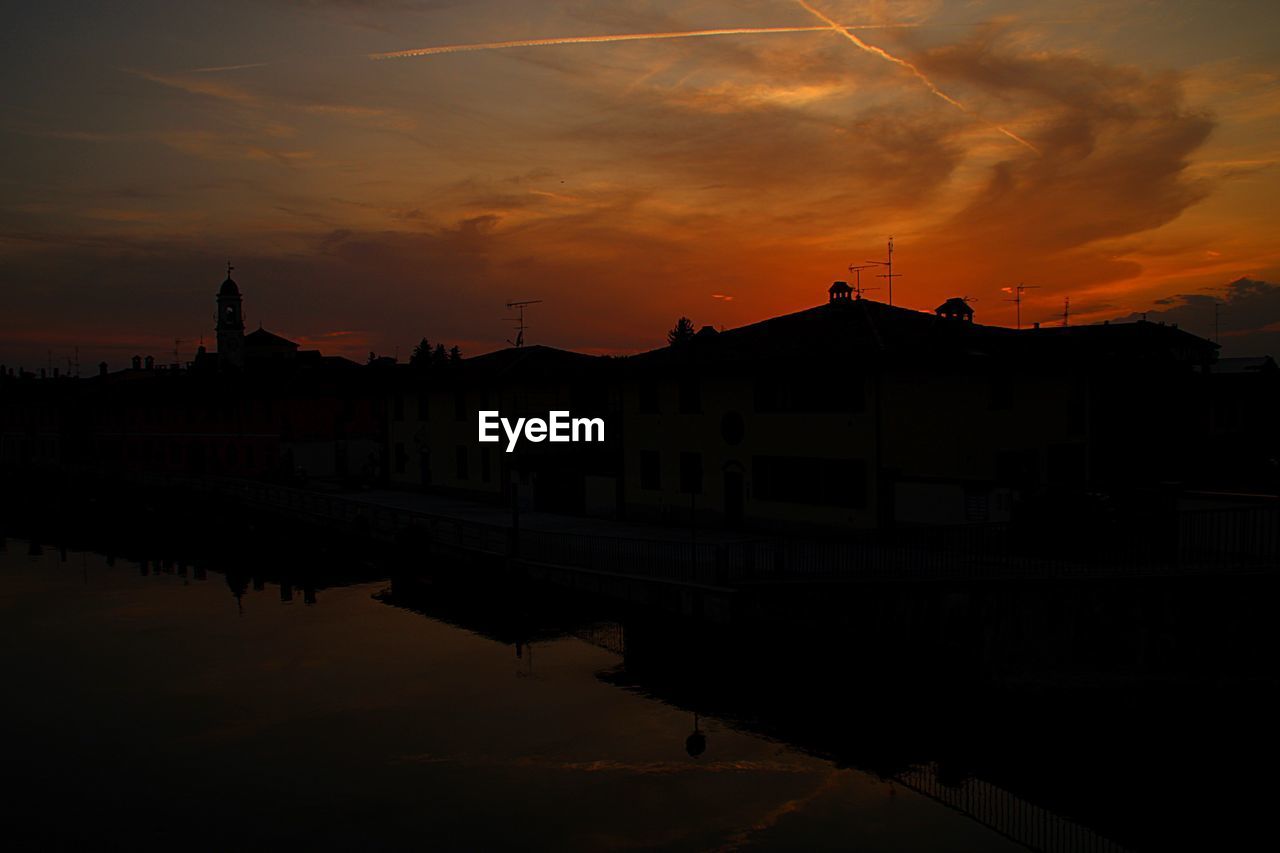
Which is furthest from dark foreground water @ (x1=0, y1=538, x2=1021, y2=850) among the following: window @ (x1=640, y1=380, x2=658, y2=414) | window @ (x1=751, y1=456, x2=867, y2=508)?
window @ (x1=640, y1=380, x2=658, y2=414)

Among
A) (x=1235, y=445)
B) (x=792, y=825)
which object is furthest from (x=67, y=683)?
(x=1235, y=445)

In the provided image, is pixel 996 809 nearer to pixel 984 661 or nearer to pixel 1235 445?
pixel 984 661

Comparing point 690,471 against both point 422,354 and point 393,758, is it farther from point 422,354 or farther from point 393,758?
point 422,354

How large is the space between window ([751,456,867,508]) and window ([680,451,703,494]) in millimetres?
2842

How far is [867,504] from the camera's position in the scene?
3016 cm

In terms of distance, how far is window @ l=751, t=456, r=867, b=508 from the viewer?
30656mm

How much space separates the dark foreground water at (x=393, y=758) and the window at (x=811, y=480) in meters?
8.12

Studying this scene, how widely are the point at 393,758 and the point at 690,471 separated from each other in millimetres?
19137

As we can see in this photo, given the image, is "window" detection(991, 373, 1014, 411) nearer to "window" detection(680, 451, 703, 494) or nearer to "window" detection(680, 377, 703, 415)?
"window" detection(680, 377, 703, 415)

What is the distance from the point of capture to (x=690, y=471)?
3700cm

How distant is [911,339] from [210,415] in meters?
56.2

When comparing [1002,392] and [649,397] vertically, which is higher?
[649,397]

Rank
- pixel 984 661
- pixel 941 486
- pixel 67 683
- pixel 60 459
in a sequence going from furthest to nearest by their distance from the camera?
pixel 60 459
pixel 941 486
pixel 67 683
pixel 984 661

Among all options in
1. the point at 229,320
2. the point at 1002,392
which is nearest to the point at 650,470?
the point at 1002,392
